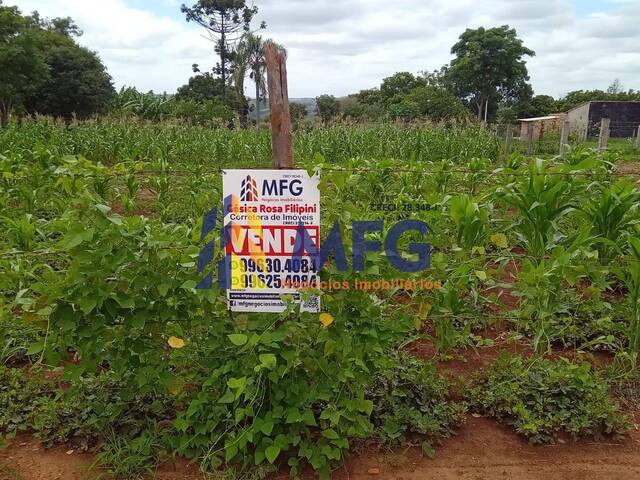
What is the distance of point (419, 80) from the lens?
45906 mm

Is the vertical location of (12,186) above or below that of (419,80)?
below

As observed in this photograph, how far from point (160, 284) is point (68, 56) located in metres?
33.8

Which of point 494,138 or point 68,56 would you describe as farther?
point 68,56

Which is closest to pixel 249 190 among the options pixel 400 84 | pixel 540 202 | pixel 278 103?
pixel 278 103

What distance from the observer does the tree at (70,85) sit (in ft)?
98.9

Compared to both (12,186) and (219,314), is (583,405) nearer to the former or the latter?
(219,314)

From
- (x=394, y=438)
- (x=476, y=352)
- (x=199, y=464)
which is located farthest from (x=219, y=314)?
(x=476, y=352)

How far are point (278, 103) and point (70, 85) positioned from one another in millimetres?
32031

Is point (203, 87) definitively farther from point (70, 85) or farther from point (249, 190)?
point (249, 190)

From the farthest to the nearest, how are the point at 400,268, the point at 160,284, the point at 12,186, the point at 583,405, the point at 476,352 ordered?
the point at 12,186 < the point at 476,352 < the point at 583,405 < the point at 400,268 < the point at 160,284

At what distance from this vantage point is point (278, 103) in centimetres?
282

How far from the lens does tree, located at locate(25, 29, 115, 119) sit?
30.2 metres

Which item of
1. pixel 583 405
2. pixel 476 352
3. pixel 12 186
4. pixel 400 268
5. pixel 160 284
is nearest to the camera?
pixel 160 284

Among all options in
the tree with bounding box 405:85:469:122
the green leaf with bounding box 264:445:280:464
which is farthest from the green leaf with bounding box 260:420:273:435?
the tree with bounding box 405:85:469:122
